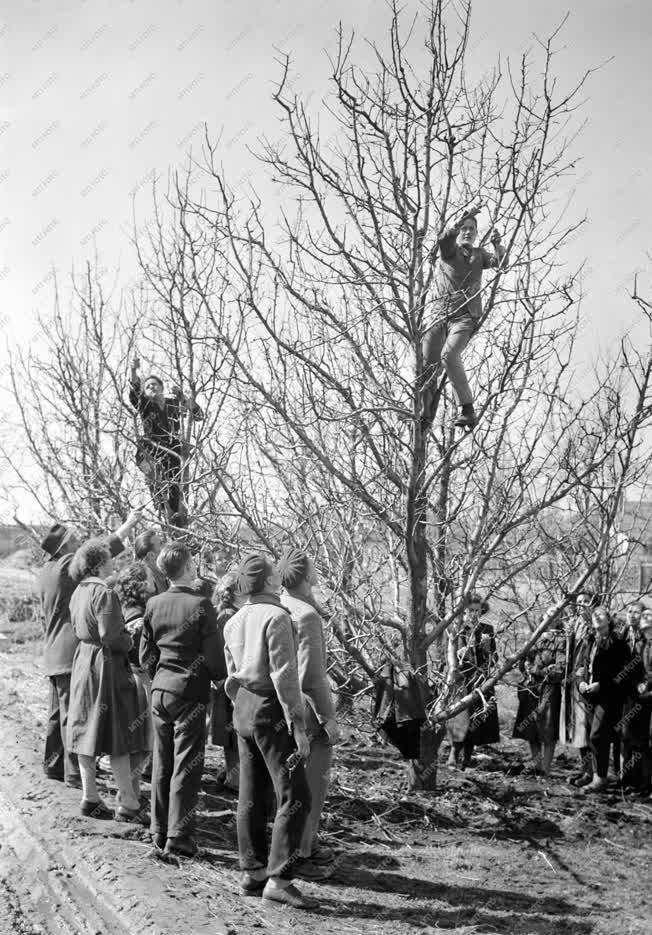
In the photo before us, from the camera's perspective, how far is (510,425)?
640 cm

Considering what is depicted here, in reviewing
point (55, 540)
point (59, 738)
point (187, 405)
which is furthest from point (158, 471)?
point (59, 738)

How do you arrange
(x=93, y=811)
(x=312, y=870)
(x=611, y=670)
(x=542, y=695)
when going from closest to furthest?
1. (x=312, y=870)
2. (x=93, y=811)
3. (x=611, y=670)
4. (x=542, y=695)

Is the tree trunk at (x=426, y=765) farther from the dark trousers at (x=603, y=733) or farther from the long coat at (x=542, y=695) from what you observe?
the dark trousers at (x=603, y=733)

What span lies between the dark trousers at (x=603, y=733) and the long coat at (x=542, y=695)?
408mm

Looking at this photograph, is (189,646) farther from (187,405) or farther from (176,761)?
(187,405)

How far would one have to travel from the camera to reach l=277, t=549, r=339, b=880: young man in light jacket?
5004 mm

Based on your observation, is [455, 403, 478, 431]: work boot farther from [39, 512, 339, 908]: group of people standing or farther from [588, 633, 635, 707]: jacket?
[588, 633, 635, 707]: jacket

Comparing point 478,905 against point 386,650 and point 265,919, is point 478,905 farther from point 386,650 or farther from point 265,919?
point 386,650

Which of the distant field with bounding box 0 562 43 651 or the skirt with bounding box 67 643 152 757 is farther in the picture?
the distant field with bounding box 0 562 43 651

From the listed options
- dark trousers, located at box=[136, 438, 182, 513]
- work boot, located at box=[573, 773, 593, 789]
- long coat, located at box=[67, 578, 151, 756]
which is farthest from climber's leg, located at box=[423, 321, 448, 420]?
work boot, located at box=[573, 773, 593, 789]

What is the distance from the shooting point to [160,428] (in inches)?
350

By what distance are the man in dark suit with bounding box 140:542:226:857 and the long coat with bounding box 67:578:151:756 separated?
0.62 m

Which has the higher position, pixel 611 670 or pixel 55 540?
pixel 55 540

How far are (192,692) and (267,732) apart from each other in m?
0.68
